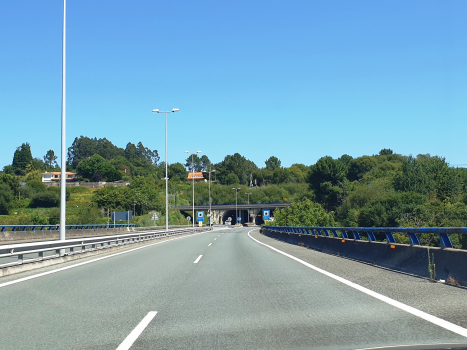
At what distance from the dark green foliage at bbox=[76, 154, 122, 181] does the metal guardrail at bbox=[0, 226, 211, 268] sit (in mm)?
147693

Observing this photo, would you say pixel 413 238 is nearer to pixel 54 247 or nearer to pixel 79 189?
pixel 54 247

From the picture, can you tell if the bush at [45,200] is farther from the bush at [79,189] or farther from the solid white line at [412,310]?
the solid white line at [412,310]

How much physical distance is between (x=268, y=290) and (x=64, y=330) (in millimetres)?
4424

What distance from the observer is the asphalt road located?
5711 mm

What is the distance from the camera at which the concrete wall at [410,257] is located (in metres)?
9.43

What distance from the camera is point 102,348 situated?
18.0 feet

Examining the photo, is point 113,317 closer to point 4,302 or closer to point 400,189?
point 4,302

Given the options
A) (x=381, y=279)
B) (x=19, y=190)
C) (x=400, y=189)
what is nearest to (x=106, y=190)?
(x=19, y=190)

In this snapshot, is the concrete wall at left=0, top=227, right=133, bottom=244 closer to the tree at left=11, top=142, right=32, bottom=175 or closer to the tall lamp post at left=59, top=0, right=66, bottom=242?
the tall lamp post at left=59, top=0, right=66, bottom=242

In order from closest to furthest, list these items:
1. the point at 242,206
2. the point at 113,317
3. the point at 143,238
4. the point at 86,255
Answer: the point at 113,317
the point at 86,255
the point at 143,238
the point at 242,206

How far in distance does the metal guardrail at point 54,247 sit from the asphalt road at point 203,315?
131 cm

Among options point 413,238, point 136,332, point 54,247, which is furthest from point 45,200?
point 136,332

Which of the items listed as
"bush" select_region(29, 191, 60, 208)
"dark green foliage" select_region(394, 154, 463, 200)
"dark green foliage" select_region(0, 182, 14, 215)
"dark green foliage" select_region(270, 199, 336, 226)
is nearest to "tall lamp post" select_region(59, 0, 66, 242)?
"dark green foliage" select_region(270, 199, 336, 226)

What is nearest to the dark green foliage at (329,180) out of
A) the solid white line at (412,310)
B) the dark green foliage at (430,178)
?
the dark green foliage at (430,178)
